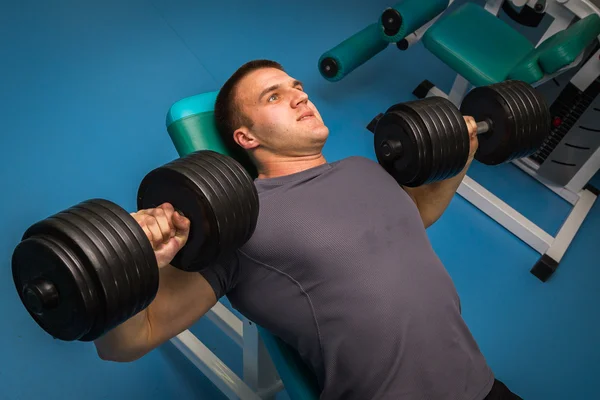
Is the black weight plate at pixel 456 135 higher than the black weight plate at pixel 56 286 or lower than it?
lower

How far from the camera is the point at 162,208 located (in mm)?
1327

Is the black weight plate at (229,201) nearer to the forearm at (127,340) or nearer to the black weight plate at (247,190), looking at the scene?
the black weight plate at (247,190)

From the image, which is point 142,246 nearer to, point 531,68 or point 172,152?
point 172,152

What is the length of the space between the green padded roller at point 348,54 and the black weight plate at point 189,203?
1.74 meters

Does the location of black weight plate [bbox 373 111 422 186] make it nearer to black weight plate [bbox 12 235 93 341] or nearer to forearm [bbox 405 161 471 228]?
forearm [bbox 405 161 471 228]

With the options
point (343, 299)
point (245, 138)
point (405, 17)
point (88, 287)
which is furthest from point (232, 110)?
point (405, 17)

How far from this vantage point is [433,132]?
172 cm

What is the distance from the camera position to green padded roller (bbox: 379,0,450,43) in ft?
8.96

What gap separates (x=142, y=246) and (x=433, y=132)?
0.89m

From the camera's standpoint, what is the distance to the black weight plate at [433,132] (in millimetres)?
1718

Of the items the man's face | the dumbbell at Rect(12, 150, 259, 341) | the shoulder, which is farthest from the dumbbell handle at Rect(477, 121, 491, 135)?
the dumbbell at Rect(12, 150, 259, 341)

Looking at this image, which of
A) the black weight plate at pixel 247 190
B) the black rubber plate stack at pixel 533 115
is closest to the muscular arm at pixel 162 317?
the black weight plate at pixel 247 190

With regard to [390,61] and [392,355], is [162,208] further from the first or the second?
[390,61]

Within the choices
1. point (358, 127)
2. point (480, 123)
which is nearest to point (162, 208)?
point (480, 123)
